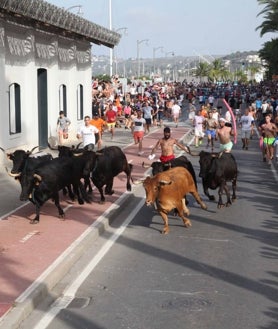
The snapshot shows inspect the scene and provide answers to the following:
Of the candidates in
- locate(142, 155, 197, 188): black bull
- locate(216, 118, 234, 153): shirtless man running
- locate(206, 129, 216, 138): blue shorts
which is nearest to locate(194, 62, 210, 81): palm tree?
locate(206, 129, 216, 138): blue shorts

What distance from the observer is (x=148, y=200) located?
1063cm

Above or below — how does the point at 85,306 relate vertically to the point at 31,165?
below

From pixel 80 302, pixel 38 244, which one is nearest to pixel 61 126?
pixel 38 244

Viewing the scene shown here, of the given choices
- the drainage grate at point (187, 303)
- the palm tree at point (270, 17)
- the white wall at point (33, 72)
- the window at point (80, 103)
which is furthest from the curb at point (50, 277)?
the palm tree at point (270, 17)

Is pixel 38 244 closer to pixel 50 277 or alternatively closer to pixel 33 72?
pixel 50 277

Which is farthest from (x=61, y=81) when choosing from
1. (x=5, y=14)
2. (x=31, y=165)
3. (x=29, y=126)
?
(x=31, y=165)

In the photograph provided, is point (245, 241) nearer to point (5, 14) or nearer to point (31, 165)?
point (31, 165)

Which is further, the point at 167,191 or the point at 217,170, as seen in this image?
the point at 217,170

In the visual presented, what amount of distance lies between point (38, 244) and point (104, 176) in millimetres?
3951

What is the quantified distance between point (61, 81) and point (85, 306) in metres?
19.9

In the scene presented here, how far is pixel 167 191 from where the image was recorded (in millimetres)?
10945

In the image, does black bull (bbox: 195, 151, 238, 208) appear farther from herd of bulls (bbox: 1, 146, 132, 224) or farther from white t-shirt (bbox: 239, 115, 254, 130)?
white t-shirt (bbox: 239, 115, 254, 130)

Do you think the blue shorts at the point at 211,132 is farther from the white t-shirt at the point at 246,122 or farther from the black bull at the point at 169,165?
the black bull at the point at 169,165

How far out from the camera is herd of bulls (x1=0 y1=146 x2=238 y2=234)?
11.0 meters
